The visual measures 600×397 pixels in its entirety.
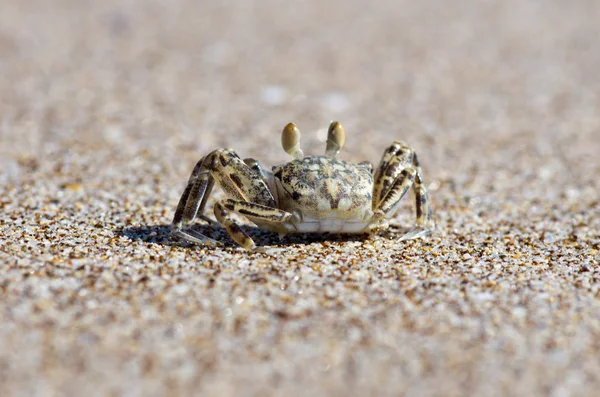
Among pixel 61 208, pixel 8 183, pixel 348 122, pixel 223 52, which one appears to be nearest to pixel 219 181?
pixel 61 208

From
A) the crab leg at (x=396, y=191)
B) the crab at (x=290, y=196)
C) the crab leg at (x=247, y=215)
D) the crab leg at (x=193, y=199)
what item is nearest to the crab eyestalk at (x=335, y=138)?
the crab at (x=290, y=196)

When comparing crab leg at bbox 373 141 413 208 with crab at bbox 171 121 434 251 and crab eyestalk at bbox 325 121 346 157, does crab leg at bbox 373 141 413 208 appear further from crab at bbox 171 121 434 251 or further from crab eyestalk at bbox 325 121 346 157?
crab eyestalk at bbox 325 121 346 157

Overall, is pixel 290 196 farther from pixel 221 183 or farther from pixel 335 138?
pixel 335 138

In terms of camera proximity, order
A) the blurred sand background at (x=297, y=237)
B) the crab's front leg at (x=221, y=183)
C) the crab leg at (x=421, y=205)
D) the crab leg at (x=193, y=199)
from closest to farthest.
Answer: the blurred sand background at (x=297, y=237) < the crab's front leg at (x=221, y=183) < the crab leg at (x=193, y=199) < the crab leg at (x=421, y=205)

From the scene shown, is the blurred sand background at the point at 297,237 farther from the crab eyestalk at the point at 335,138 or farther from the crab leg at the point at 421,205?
the crab eyestalk at the point at 335,138

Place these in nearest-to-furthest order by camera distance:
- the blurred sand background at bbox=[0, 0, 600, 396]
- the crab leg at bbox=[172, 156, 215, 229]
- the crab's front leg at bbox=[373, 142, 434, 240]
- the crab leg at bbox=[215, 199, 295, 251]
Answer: the blurred sand background at bbox=[0, 0, 600, 396] < the crab leg at bbox=[215, 199, 295, 251] < the crab leg at bbox=[172, 156, 215, 229] < the crab's front leg at bbox=[373, 142, 434, 240]

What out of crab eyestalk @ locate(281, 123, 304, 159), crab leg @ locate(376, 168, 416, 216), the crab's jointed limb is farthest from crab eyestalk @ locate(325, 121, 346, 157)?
the crab's jointed limb
